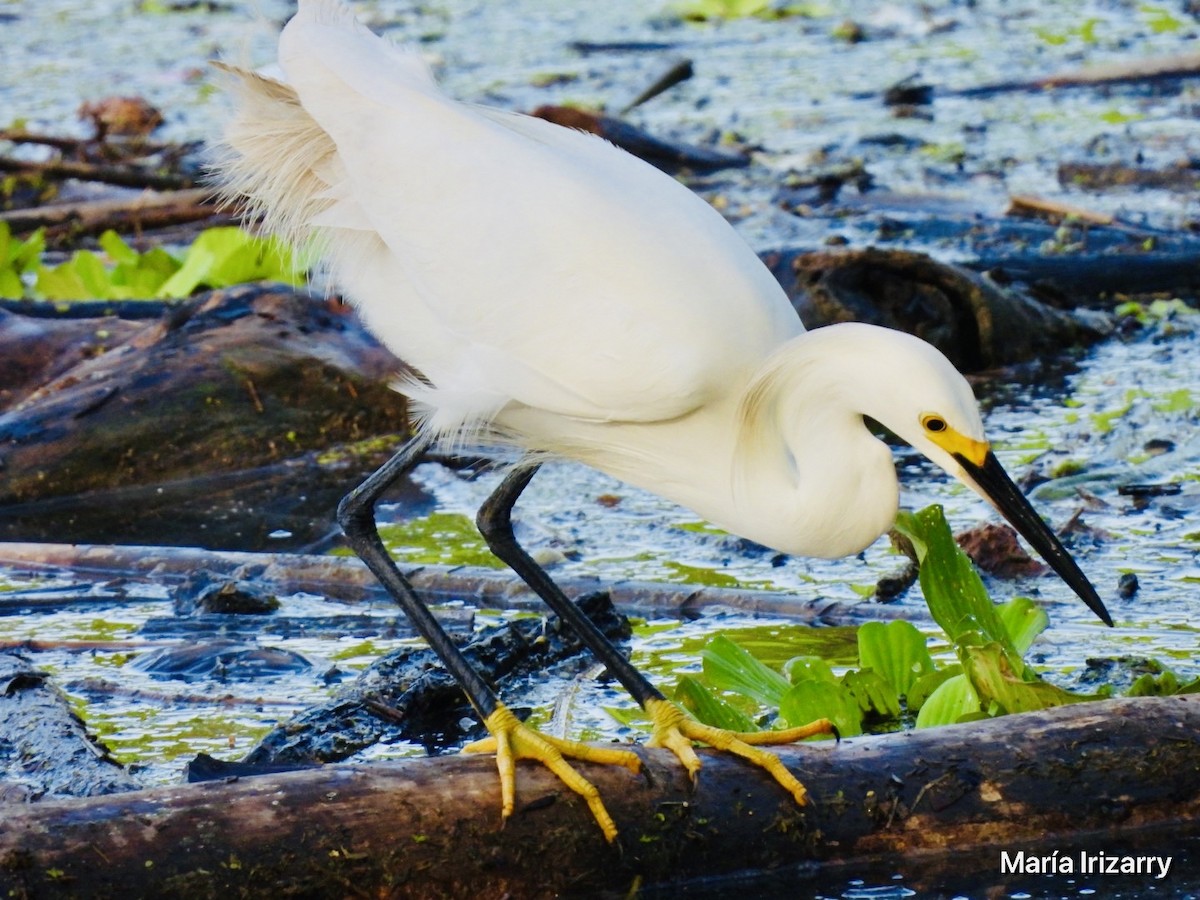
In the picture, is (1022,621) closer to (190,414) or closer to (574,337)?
(574,337)

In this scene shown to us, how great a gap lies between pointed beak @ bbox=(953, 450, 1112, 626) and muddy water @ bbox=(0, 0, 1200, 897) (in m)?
0.75

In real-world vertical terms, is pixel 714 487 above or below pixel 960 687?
above

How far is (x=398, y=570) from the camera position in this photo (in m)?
4.02

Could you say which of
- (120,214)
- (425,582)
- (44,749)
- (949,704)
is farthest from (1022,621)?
(120,214)

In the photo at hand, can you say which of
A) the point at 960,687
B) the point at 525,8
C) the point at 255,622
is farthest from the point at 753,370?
the point at 525,8

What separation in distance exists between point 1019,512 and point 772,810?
77cm

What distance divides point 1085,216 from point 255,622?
5232mm

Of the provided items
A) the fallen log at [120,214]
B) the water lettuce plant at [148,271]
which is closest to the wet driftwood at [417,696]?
the water lettuce plant at [148,271]

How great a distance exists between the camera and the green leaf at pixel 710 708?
12.6 feet

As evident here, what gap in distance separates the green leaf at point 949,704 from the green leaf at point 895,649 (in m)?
0.18

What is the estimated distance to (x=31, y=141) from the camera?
9.54m

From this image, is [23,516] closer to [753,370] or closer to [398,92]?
[398,92]

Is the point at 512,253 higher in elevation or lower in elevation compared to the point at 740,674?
higher

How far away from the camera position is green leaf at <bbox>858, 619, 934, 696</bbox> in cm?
Answer: 399
